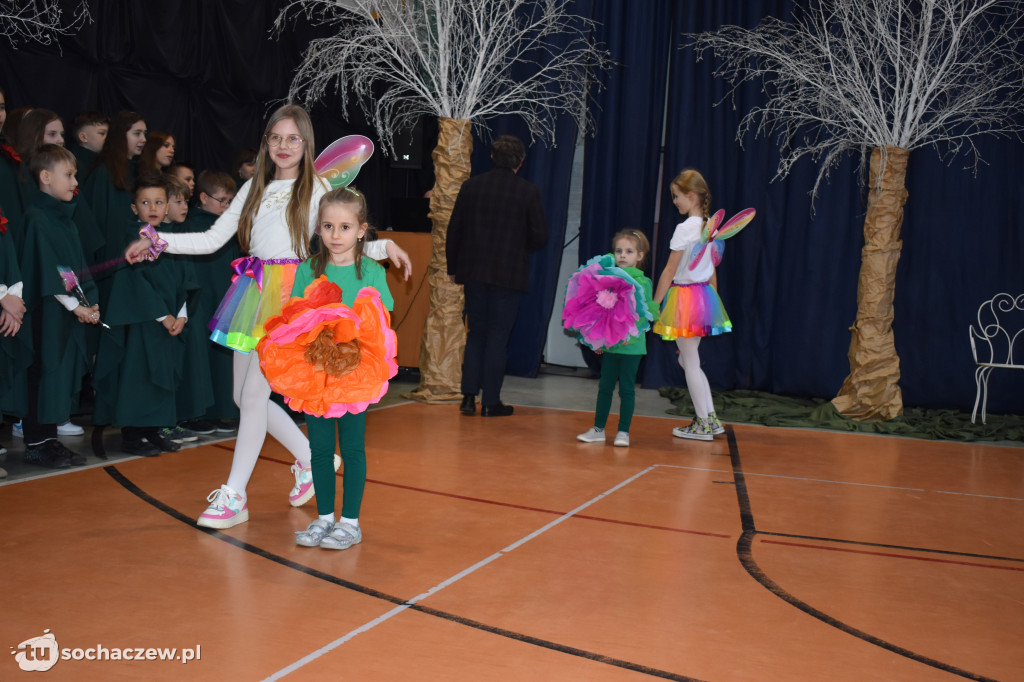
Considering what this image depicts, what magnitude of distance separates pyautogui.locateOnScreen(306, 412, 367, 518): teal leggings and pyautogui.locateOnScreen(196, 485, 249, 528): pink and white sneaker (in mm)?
351

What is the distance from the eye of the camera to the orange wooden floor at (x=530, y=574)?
2188 millimetres

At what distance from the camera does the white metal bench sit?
661 cm

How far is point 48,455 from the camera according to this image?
12.8ft

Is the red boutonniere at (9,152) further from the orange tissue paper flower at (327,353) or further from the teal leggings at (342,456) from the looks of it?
the teal leggings at (342,456)

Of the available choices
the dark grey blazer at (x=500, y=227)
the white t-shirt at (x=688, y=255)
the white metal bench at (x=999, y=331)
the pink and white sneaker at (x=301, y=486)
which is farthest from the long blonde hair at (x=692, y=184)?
the white metal bench at (x=999, y=331)

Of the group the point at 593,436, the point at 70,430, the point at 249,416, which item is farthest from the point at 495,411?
the point at 249,416

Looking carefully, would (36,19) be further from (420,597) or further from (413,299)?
(420,597)

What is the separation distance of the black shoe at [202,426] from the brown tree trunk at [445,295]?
5.44ft

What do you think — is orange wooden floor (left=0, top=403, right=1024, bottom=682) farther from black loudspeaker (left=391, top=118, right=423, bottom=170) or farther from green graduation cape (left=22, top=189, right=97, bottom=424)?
black loudspeaker (left=391, top=118, right=423, bottom=170)

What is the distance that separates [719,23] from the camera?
7.24 metres

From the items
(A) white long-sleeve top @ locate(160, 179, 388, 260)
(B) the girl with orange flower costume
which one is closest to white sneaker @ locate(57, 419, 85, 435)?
(A) white long-sleeve top @ locate(160, 179, 388, 260)

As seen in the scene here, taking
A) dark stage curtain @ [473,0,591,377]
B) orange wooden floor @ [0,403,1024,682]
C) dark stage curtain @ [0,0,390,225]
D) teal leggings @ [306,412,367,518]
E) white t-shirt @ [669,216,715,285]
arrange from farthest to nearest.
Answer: dark stage curtain @ [473,0,591,377]
dark stage curtain @ [0,0,390,225]
white t-shirt @ [669,216,715,285]
teal leggings @ [306,412,367,518]
orange wooden floor @ [0,403,1024,682]

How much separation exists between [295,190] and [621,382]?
2.36 metres

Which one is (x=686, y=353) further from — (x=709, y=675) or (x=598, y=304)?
(x=709, y=675)
